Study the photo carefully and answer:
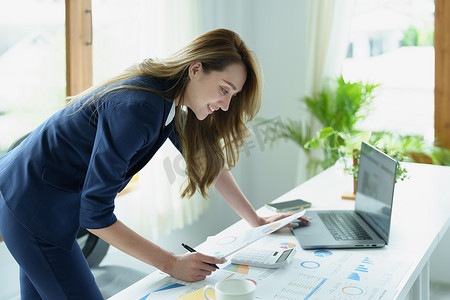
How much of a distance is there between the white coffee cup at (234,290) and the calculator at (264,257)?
342 mm

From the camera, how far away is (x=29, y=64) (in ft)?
8.75

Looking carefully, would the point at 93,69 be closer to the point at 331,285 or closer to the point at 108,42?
the point at 108,42

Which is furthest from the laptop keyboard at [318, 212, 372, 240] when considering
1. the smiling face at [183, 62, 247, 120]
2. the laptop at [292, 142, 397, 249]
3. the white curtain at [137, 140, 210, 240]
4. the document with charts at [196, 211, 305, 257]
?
the white curtain at [137, 140, 210, 240]

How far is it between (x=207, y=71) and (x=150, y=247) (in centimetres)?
52

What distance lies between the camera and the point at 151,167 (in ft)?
10.5

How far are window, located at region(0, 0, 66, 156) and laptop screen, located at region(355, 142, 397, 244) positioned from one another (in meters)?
1.67

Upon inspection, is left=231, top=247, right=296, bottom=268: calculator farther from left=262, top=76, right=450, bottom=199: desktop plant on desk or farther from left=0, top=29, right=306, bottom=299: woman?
left=262, top=76, right=450, bottom=199: desktop plant on desk

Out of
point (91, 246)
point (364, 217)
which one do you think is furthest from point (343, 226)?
point (91, 246)

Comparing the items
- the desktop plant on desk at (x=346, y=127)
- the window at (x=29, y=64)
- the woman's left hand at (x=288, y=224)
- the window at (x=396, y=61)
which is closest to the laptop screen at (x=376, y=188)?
the woman's left hand at (x=288, y=224)

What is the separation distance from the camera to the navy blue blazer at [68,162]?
1.33 meters

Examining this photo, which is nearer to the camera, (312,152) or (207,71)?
(207,71)

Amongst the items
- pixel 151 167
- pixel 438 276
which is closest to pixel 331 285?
pixel 438 276

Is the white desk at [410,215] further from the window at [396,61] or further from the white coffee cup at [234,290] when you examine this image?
the window at [396,61]

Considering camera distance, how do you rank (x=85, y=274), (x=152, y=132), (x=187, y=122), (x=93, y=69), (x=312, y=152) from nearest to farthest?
(x=152, y=132), (x=85, y=274), (x=187, y=122), (x=93, y=69), (x=312, y=152)
